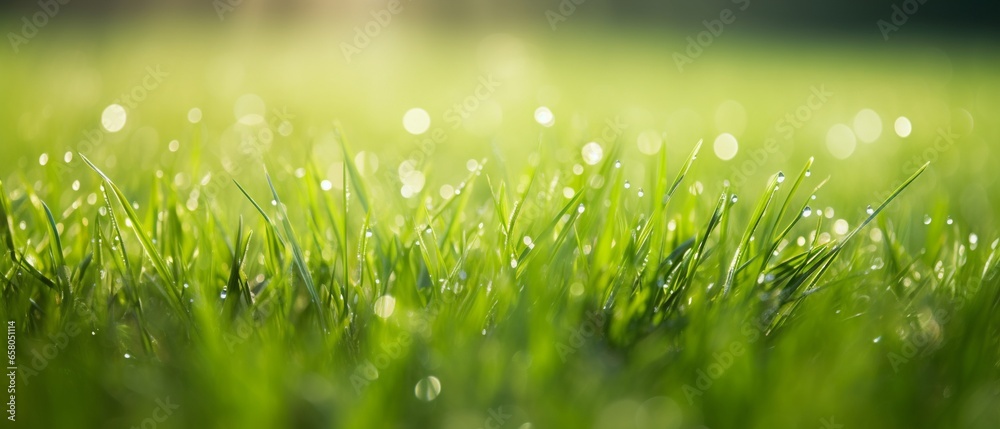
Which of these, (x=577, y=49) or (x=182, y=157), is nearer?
(x=182, y=157)

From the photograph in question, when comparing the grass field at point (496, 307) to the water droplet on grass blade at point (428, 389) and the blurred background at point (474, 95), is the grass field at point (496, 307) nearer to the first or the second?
the water droplet on grass blade at point (428, 389)

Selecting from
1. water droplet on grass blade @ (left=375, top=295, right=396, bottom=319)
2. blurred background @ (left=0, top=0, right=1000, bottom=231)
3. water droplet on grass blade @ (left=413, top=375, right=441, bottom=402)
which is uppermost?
blurred background @ (left=0, top=0, right=1000, bottom=231)

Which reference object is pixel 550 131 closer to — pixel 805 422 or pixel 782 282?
pixel 782 282

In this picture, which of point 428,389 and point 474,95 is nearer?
point 428,389

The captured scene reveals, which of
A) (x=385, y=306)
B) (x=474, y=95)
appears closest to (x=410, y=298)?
(x=385, y=306)

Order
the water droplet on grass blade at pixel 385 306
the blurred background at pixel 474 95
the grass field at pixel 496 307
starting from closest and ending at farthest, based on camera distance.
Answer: the grass field at pixel 496 307 < the water droplet on grass blade at pixel 385 306 < the blurred background at pixel 474 95

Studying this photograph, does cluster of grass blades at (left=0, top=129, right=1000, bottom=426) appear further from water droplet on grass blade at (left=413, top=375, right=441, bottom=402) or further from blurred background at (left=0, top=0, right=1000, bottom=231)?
blurred background at (left=0, top=0, right=1000, bottom=231)

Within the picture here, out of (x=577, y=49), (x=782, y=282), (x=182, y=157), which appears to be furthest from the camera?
(x=577, y=49)

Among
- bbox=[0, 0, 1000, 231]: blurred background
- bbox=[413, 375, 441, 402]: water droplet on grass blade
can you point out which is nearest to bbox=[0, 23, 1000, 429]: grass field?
bbox=[413, 375, 441, 402]: water droplet on grass blade

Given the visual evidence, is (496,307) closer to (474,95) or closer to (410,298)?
(410,298)

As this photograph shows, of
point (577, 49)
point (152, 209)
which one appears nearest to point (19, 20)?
point (577, 49)

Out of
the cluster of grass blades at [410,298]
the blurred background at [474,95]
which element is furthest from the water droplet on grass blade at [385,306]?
the blurred background at [474,95]
